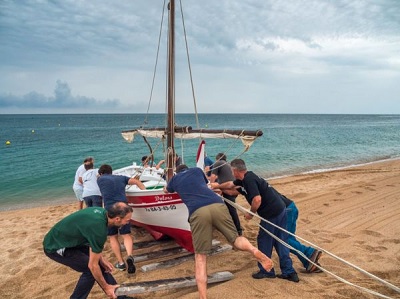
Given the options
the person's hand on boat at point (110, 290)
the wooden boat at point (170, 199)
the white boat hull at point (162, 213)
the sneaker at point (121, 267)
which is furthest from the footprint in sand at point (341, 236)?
the person's hand on boat at point (110, 290)

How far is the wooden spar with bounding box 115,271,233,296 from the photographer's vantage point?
4570 mm

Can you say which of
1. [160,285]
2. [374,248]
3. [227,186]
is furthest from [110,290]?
[374,248]

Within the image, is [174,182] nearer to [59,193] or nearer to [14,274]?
[14,274]

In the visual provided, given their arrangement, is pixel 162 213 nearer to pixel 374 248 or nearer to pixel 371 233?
pixel 374 248

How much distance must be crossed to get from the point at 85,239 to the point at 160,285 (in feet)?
4.97

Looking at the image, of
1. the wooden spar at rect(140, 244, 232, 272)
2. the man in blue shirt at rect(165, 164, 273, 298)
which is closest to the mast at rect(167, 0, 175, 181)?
the wooden spar at rect(140, 244, 232, 272)

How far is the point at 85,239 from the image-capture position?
3938mm

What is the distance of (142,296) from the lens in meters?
4.82

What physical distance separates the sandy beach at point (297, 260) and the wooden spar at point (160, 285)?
13 centimetres

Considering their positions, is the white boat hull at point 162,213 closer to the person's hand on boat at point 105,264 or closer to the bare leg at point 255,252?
the bare leg at point 255,252

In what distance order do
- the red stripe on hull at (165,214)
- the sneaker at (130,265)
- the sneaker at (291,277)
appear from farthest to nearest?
1. the red stripe on hull at (165,214)
2. the sneaker at (130,265)
3. the sneaker at (291,277)

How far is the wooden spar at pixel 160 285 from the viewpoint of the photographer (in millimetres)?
4570

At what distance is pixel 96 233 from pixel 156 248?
354 cm

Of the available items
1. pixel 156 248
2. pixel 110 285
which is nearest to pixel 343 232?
pixel 156 248
